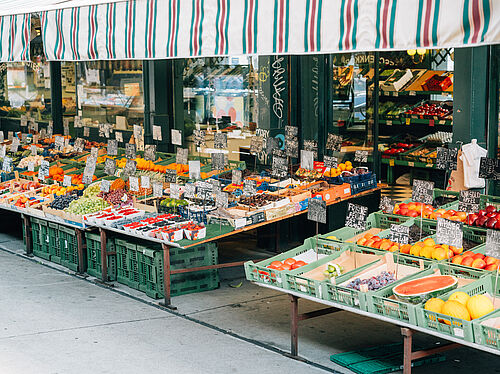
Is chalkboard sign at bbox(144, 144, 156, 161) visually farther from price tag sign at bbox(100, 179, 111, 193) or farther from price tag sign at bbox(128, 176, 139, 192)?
price tag sign at bbox(128, 176, 139, 192)

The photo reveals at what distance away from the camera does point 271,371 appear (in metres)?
6.36

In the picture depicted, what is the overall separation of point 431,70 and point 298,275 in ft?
31.4

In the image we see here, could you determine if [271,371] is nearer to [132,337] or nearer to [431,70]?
[132,337]

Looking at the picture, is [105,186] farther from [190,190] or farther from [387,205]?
[387,205]

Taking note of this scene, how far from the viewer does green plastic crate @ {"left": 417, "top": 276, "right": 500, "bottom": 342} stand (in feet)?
17.0

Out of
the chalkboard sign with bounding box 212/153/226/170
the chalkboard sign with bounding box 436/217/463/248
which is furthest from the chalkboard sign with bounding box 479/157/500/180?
the chalkboard sign with bounding box 212/153/226/170

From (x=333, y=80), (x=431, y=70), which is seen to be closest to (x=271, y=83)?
(x=333, y=80)

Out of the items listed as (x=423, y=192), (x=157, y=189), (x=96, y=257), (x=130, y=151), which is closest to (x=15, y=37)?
(x=130, y=151)

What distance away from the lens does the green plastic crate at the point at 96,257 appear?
30.5 feet

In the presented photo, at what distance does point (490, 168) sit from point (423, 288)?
293 centimetres

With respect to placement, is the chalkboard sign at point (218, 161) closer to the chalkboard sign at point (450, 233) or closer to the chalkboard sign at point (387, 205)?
the chalkboard sign at point (387, 205)

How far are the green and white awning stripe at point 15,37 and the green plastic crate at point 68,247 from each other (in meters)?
2.50

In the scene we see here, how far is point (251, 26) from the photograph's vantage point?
7238mm

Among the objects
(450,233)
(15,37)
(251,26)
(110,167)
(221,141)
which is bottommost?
(450,233)
